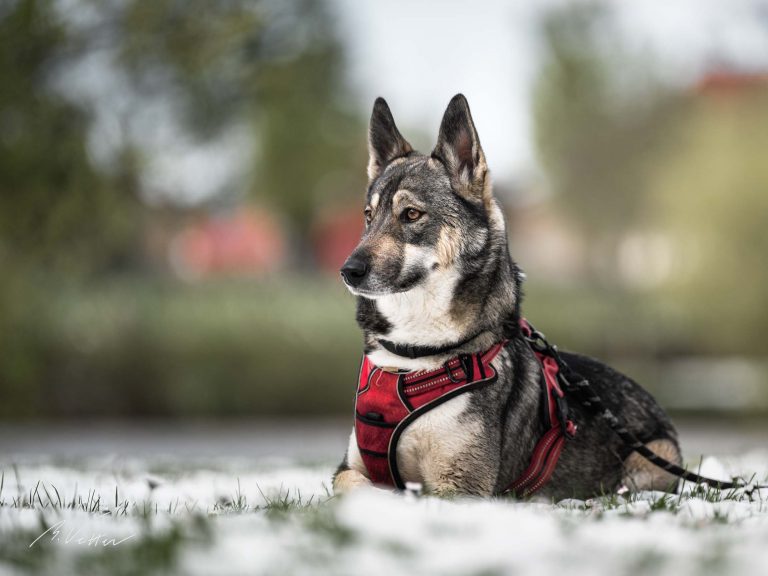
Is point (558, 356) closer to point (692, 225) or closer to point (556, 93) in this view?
point (692, 225)

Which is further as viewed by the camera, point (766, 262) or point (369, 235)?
point (766, 262)

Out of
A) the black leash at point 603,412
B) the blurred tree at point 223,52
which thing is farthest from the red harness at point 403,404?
the blurred tree at point 223,52

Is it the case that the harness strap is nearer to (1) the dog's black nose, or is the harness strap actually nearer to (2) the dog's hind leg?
(2) the dog's hind leg

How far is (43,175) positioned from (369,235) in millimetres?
8866

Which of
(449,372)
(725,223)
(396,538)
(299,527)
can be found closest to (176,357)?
(725,223)

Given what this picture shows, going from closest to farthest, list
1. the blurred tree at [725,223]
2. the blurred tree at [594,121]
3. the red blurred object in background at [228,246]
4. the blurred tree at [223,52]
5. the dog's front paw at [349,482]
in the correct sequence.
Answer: the dog's front paw at [349,482], the blurred tree at [223,52], the blurred tree at [725,223], the blurred tree at [594,121], the red blurred object in background at [228,246]

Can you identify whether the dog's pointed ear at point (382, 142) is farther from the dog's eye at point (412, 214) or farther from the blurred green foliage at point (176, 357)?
A: the blurred green foliage at point (176, 357)

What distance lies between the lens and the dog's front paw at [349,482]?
14.1 feet

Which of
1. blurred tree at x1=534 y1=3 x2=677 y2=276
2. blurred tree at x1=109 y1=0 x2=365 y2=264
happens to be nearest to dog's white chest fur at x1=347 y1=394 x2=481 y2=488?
blurred tree at x1=109 y1=0 x2=365 y2=264

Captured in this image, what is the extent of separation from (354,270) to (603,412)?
159cm

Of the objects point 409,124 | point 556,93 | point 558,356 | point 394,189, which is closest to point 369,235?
point 394,189

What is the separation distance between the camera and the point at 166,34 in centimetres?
1284

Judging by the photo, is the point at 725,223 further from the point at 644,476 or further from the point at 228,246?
the point at 228,246

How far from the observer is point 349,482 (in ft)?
14.3
